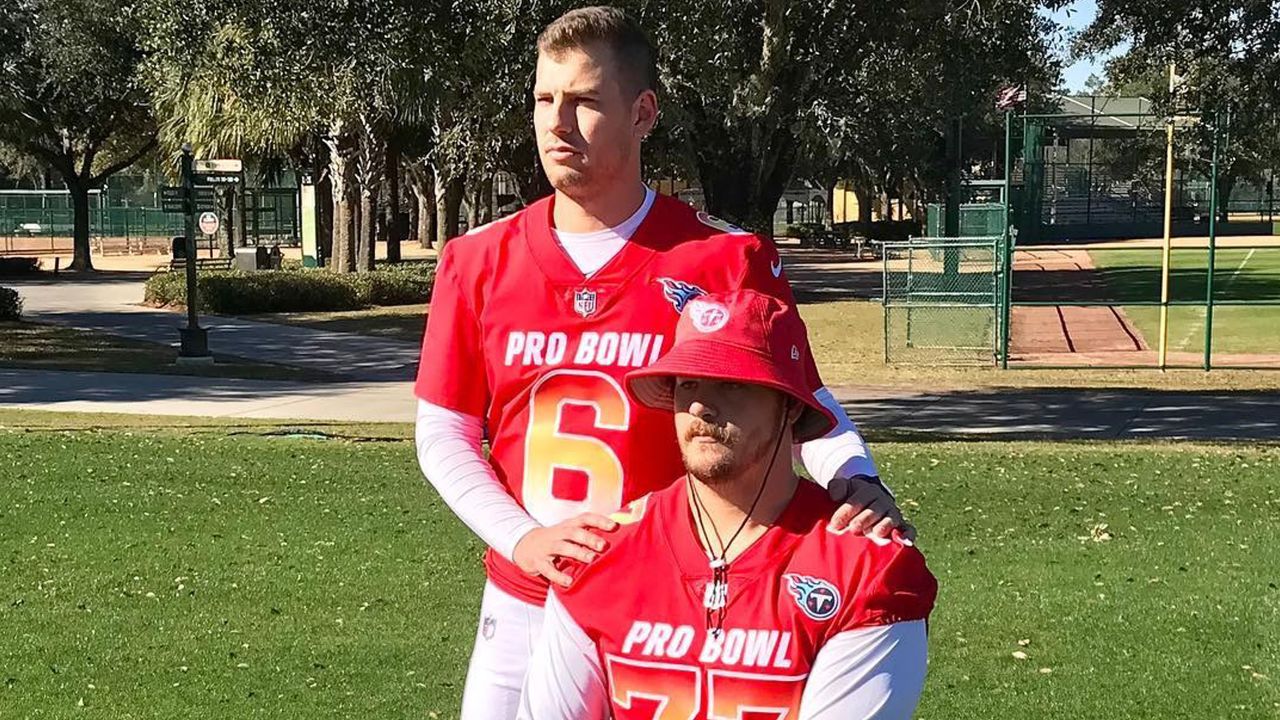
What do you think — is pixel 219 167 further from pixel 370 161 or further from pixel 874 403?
pixel 370 161

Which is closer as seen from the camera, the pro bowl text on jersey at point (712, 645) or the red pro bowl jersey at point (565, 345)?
the pro bowl text on jersey at point (712, 645)

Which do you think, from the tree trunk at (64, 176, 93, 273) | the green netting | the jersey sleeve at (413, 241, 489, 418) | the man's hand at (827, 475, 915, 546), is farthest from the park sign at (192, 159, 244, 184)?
the tree trunk at (64, 176, 93, 273)

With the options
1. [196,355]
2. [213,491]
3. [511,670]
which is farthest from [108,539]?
[196,355]

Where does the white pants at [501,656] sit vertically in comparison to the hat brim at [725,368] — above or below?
below

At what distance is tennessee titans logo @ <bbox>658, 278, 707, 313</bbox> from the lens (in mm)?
2693

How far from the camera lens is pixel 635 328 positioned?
2.70 metres

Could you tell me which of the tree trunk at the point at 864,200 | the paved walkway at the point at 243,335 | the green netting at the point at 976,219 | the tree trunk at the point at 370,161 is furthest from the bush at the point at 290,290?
the tree trunk at the point at 864,200

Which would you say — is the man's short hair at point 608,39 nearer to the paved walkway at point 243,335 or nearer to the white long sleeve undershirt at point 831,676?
the white long sleeve undershirt at point 831,676

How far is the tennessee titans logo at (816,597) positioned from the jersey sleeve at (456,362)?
81 centimetres

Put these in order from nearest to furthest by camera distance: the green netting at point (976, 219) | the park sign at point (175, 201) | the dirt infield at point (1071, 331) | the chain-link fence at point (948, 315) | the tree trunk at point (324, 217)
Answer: the park sign at point (175, 201) < the chain-link fence at point (948, 315) < the dirt infield at point (1071, 331) < the green netting at point (976, 219) < the tree trunk at point (324, 217)

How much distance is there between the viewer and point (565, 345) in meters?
2.71

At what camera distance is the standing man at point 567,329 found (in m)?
2.66

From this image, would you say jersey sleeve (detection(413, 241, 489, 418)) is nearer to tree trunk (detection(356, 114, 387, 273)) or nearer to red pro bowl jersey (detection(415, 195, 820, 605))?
red pro bowl jersey (detection(415, 195, 820, 605))

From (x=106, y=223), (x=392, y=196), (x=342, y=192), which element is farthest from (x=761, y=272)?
(x=106, y=223)
